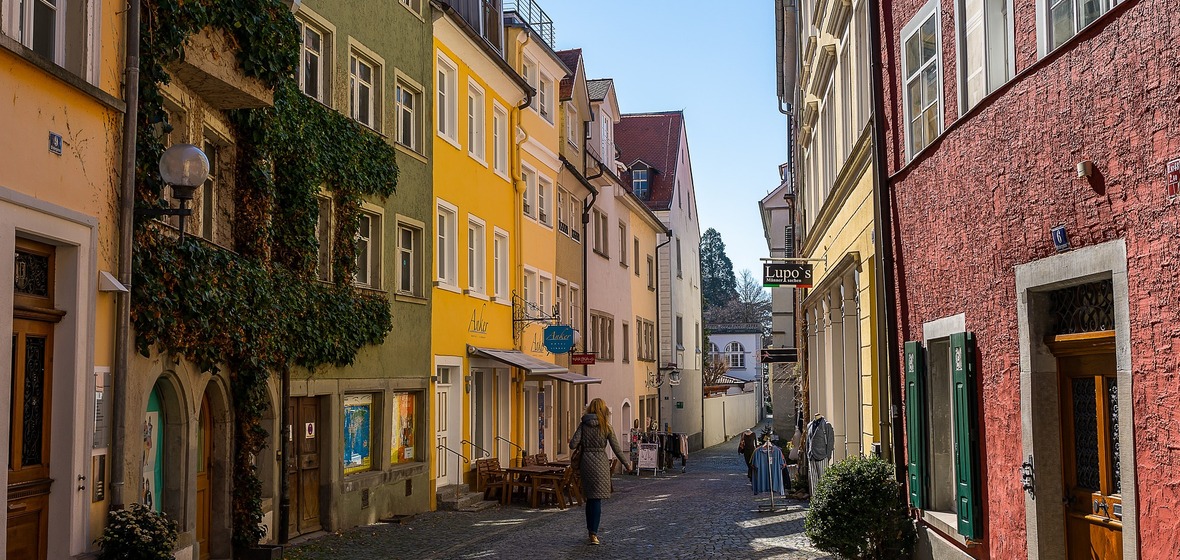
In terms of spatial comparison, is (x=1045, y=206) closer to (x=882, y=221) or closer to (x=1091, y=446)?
(x=1091, y=446)

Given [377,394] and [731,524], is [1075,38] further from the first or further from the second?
[377,394]

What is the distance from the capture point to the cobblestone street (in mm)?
14477

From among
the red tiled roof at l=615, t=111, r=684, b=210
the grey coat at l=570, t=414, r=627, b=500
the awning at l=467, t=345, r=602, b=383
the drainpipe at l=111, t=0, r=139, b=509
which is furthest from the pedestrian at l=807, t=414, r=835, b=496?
the red tiled roof at l=615, t=111, r=684, b=210

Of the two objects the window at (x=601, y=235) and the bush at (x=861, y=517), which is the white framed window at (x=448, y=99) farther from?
the window at (x=601, y=235)

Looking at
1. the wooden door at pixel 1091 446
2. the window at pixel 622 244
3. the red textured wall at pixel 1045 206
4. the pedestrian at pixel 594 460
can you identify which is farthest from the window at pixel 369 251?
the window at pixel 622 244

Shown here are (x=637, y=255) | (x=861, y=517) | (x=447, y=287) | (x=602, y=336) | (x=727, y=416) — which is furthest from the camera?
(x=727, y=416)

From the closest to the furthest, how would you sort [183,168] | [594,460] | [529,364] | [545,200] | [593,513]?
[183,168], [594,460], [593,513], [529,364], [545,200]

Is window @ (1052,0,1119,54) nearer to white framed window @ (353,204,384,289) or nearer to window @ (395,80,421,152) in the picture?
white framed window @ (353,204,384,289)

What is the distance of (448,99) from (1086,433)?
15808 mm

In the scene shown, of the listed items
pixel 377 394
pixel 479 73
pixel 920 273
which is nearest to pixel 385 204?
pixel 377 394

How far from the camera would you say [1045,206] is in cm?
801

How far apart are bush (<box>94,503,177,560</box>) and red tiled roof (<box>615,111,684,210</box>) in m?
38.5

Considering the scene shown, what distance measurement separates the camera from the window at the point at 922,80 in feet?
34.9

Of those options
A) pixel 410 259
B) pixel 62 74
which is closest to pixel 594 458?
pixel 410 259
